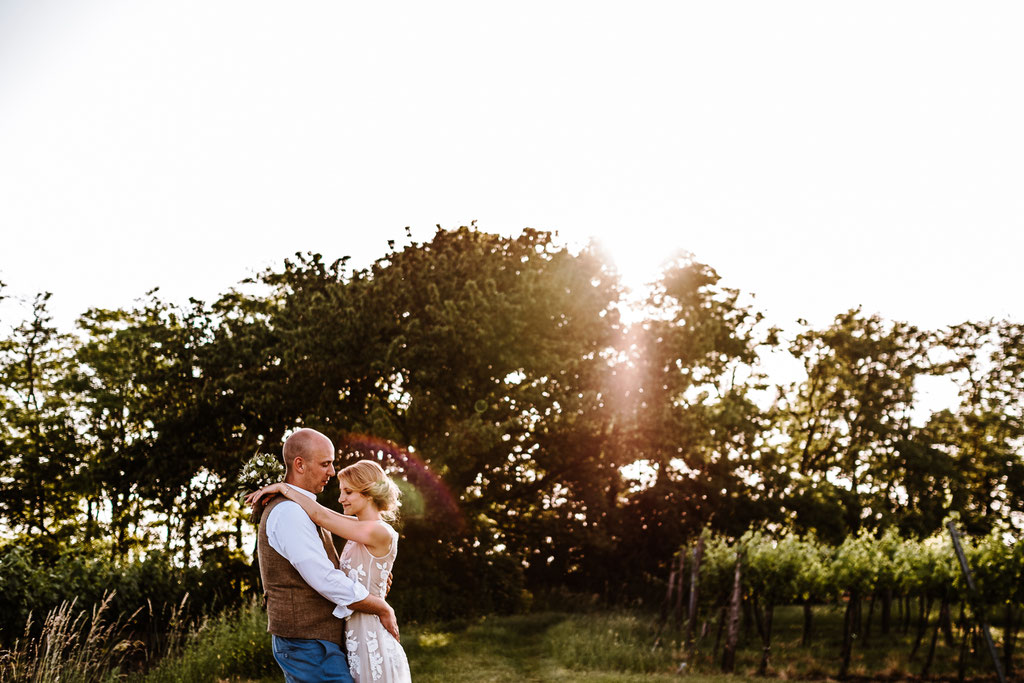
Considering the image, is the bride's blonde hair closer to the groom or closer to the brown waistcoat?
the groom

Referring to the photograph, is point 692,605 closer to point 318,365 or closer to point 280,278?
point 318,365

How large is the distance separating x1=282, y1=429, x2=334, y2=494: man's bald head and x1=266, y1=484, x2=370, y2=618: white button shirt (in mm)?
202

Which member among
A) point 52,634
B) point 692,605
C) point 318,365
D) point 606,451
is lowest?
point 692,605

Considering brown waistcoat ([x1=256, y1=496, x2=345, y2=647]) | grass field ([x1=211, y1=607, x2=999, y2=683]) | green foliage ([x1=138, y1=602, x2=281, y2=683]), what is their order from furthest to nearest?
grass field ([x1=211, y1=607, x2=999, y2=683])
green foliage ([x1=138, y1=602, x2=281, y2=683])
brown waistcoat ([x1=256, y1=496, x2=345, y2=647])

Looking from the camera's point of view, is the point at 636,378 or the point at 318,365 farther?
the point at 636,378

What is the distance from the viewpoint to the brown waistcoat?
13.9ft

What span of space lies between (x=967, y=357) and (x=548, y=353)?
22112mm

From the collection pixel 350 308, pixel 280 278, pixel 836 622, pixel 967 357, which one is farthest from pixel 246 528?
pixel 967 357

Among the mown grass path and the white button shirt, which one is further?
the mown grass path

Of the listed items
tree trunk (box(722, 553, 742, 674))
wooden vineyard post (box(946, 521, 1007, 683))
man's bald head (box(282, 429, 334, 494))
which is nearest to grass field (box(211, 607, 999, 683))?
tree trunk (box(722, 553, 742, 674))

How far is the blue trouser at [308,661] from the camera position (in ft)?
14.0

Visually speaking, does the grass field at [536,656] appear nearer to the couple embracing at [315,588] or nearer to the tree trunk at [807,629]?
the tree trunk at [807,629]

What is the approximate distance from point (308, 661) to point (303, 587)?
407 mm

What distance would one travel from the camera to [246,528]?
30547mm
